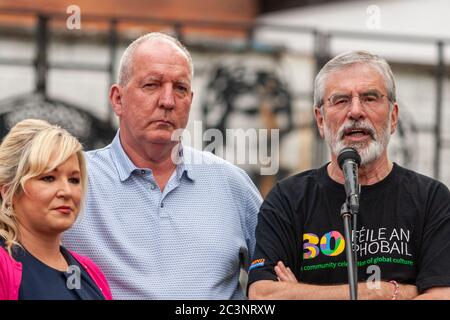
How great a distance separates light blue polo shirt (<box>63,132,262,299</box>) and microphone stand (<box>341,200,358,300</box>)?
87cm

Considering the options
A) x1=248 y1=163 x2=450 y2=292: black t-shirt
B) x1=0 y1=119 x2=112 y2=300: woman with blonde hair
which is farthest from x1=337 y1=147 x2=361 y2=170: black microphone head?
x1=0 y1=119 x2=112 y2=300: woman with blonde hair

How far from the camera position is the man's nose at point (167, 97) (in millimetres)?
4352

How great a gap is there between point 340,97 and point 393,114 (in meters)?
0.26

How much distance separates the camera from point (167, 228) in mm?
4340

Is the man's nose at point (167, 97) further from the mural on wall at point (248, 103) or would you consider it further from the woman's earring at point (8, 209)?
the mural on wall at point (248, 103)

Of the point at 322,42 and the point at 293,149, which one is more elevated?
the point at 322,42

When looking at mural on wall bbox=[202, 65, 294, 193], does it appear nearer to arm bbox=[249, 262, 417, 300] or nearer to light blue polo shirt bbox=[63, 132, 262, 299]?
light blue polo shirt bbox=[63, 132, 262, 299]

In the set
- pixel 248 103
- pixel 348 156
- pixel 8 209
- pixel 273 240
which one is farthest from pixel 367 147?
pixel 248 103

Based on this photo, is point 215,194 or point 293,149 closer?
point 215,194

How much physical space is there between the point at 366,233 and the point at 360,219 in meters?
0.07

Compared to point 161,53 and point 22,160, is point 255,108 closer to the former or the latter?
point 161,53
